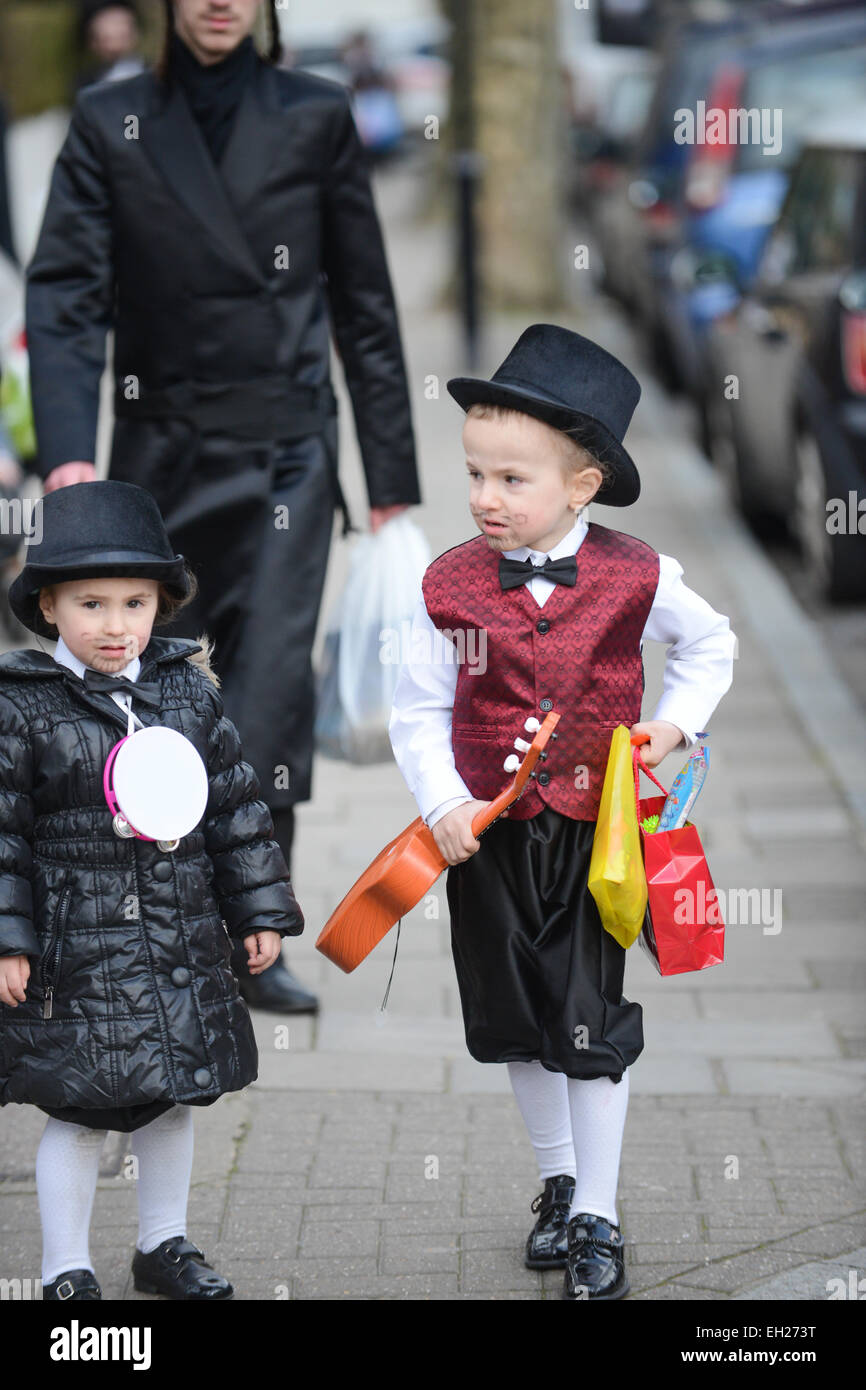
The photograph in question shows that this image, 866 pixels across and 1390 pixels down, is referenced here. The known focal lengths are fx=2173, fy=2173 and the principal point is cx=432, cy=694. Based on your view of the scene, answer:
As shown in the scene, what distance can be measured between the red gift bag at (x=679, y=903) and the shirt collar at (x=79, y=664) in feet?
2.58

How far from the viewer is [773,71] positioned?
1225 cm

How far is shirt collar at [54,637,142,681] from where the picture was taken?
10.8ft

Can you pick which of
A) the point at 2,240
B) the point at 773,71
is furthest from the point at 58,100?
the point at 2,240

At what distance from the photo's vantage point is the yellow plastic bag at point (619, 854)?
3.26m

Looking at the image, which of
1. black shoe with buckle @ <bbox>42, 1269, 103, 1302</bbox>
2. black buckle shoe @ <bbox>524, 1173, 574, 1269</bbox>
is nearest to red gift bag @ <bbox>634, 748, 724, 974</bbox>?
black buckle shoe @ <bbox>524, 1173, 574, 1269</bbox>

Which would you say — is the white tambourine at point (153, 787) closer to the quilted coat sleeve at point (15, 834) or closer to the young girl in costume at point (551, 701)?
the quilted coat sleeve at point (15, 834)

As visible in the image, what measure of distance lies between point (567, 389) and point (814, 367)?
5.31m

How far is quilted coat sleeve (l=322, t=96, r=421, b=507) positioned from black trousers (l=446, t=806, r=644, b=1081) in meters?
1.48

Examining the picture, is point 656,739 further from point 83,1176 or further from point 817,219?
point 817,219

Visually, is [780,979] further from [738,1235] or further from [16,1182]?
[16,1182]

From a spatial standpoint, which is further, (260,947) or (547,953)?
(547,953)

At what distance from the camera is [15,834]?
3162 millimetres
